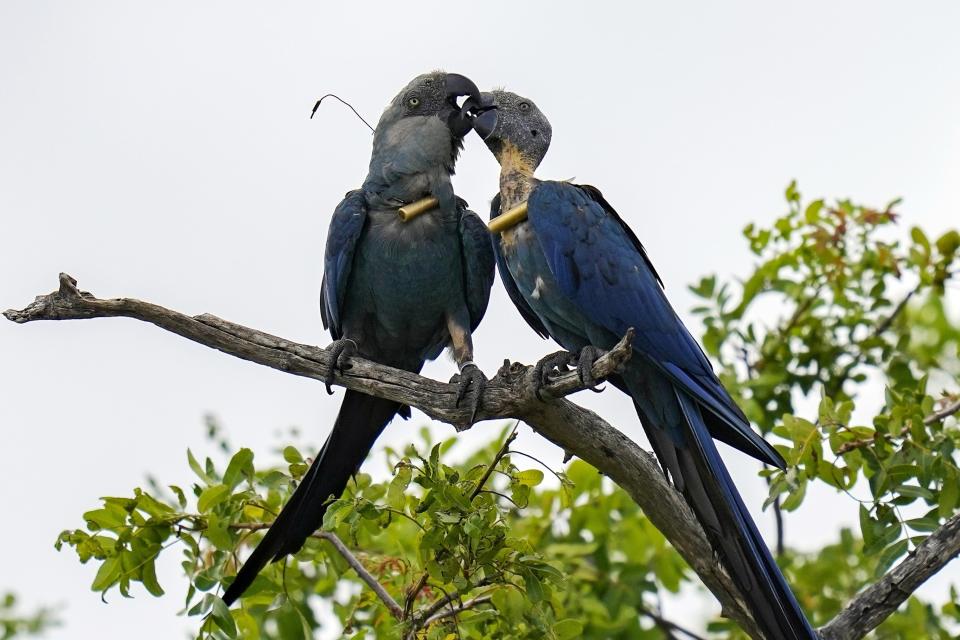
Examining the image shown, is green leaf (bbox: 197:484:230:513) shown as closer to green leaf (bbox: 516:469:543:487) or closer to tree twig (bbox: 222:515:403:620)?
tree twig (bbox: 222:515:403:620)

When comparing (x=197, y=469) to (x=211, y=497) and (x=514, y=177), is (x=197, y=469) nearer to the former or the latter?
(x=211, y=497)

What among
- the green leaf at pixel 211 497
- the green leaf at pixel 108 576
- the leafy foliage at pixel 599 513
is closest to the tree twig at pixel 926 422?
the leafy foliage at pixel 599 513

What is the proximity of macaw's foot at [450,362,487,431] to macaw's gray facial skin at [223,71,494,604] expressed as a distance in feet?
→ 1.04

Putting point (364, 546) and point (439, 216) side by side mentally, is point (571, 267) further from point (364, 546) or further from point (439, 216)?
point (364, 546)

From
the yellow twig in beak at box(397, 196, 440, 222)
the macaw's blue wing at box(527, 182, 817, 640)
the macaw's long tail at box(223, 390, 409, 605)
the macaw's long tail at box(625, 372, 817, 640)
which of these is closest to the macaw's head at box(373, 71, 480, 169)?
the yellow twig in beak at box(397, 196, 440, 222)

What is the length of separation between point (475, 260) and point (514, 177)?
0.34 m

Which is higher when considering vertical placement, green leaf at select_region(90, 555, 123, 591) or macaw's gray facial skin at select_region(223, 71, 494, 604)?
macaw's gray facial skin at select_region(223, 71, 494, 604)

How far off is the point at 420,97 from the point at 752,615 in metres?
2.37

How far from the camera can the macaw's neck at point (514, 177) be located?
393 cm

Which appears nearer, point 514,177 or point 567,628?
point 567,628

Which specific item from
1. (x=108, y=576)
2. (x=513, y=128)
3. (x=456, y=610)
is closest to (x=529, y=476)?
(x=456, y=610)

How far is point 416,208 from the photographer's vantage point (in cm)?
411

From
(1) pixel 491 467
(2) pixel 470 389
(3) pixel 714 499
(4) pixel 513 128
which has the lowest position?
(3) pixel 714 499

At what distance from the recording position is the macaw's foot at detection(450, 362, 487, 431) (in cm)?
346
